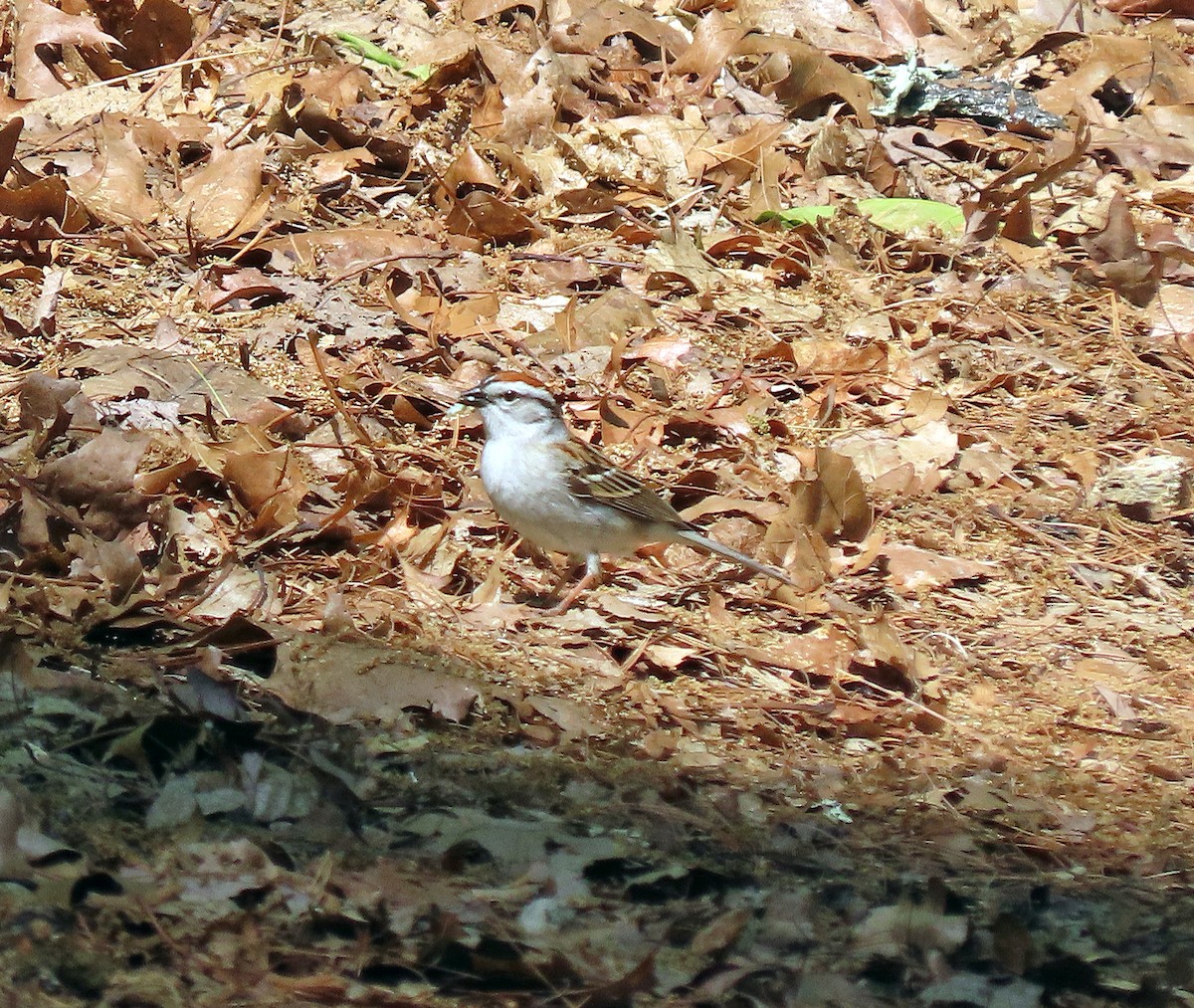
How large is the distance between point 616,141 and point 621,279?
109 centimetres

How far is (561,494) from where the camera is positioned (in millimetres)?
5328

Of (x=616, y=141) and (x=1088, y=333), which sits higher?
(x=616, y=141)

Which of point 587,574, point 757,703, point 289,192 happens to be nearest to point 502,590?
point 587,574

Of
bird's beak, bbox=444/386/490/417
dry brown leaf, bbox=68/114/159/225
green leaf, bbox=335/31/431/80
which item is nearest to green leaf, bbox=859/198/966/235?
green leaf, bbox=335/31/431/80

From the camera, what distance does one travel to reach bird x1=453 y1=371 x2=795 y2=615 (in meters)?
5.26

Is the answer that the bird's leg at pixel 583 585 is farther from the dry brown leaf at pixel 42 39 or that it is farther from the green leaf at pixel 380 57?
the dry brown leaf at pixel 42 39

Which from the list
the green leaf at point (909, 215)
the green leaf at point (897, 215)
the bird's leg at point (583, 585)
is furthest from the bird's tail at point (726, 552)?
the green leaf at point (909, 215)

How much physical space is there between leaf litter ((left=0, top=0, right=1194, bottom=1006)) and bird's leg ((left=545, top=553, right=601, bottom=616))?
2.4 inches

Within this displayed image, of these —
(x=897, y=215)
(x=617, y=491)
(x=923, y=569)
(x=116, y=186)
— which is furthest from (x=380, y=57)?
(x=923, y=569)

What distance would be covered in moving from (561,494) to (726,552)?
618 millimetres

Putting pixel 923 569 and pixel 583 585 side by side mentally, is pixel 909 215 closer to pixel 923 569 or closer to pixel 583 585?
pixel 923 569

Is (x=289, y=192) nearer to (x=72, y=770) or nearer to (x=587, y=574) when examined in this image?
(x=587, y=574)

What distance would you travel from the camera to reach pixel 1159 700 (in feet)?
15.6

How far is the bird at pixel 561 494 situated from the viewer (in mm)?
5262
